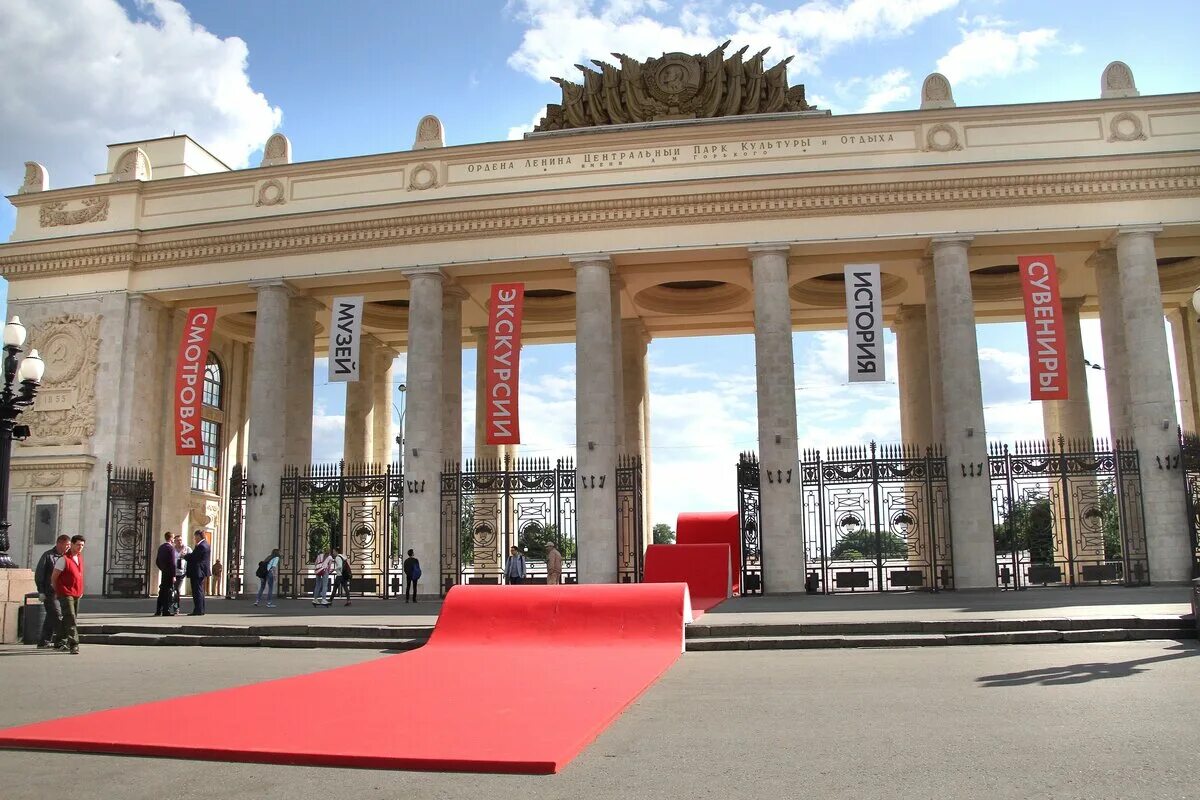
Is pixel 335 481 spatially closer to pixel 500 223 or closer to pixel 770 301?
pixel 500 223

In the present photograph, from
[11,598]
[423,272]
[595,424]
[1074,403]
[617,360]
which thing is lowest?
[11,598]

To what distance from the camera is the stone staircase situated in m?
12.6

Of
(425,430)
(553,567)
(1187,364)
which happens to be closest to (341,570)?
(425,430)

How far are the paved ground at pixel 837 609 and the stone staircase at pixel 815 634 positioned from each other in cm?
49

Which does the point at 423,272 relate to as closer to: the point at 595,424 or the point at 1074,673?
the point at 595,424

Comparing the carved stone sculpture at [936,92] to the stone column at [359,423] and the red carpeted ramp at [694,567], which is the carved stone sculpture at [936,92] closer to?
the red carpeted ramp at [694,567]

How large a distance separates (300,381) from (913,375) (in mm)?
17518

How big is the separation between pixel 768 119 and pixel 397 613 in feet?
49.1

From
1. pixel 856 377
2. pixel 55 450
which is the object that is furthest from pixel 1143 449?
pixel 55 450

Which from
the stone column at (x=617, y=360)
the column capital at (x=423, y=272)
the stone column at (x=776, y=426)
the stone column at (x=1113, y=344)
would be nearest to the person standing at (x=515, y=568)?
the stone column at (x=617, y=360)

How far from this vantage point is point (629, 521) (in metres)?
24.4

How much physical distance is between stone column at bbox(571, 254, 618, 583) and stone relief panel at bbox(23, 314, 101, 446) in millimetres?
13293

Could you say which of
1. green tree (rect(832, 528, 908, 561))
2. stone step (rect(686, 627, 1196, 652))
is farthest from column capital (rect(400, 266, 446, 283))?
stone step (rect(686, 627, 1196, 652))

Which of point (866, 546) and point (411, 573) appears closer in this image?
point (411, 573)
